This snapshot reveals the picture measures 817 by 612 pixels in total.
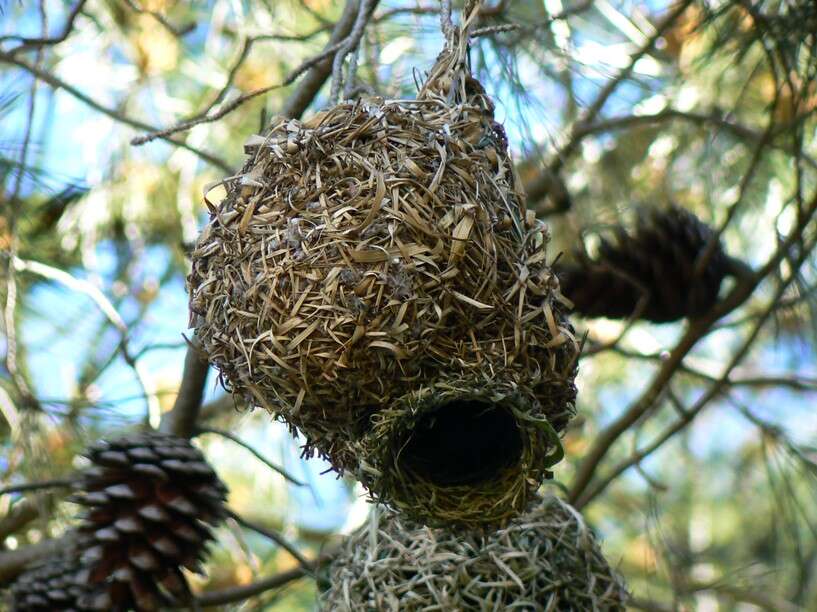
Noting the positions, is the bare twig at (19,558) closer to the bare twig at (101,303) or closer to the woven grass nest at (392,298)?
the bare twig at (101,303)

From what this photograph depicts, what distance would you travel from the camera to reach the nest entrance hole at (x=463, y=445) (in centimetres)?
129

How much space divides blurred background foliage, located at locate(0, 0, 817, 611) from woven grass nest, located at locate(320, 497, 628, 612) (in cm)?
32

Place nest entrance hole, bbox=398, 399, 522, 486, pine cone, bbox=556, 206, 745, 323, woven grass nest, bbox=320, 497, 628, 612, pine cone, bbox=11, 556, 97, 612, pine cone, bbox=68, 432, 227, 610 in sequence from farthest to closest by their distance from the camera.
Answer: pine cone, bbox=556, 206, 745, 323 < pine cone, bbox=11, 556, 97, 612 < pine cone, bbox=68, 432, 227, 610 < woven grass nest, bbox=320, 497, 628, 612 < nest entrance hole, bbox=398, 399, 522, 486

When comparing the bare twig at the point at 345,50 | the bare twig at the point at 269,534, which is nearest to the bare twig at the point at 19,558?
the bare twig at the point at 269,534

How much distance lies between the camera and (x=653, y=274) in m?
2.08

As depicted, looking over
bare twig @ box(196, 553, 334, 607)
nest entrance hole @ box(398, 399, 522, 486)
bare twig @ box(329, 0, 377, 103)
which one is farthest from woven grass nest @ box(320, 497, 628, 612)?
bare twig @ box(329, 0, 377, 103)

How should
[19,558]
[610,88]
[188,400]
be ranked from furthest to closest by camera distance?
[610,88] < [19,558] < [188,400]

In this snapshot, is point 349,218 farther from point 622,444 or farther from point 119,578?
point 622,444

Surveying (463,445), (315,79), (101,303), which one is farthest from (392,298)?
(101,303)

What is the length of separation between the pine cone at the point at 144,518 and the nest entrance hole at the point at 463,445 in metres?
0.40

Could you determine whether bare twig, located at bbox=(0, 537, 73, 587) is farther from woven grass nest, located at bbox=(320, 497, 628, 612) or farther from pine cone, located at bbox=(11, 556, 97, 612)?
woven grass nest, located at bbox=(320, 497, 628, 612)

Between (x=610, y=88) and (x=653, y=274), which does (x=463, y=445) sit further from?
(x=610, y=88)

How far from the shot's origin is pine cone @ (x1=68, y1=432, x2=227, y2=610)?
1572 mm

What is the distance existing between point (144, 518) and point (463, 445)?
0.49 metres
